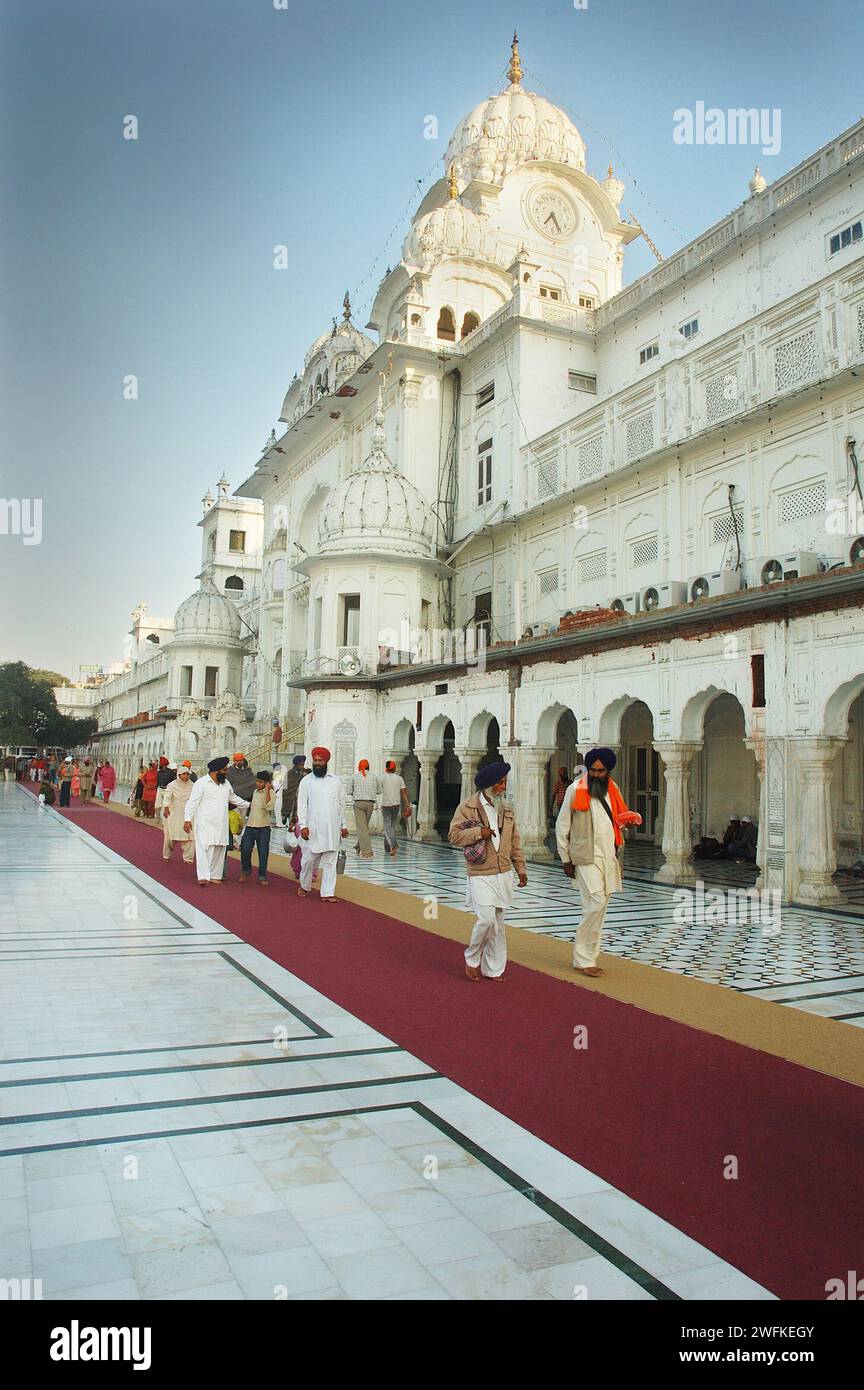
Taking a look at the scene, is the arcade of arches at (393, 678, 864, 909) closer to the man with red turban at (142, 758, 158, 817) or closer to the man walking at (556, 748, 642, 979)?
the man walking at (556, 748, 642, 979)

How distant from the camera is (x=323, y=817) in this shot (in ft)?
33.2

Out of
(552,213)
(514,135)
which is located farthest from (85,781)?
(514,135)

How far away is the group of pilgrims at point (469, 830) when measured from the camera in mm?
6742

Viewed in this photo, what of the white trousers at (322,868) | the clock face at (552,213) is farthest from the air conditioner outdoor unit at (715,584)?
the clock face at (552,213)

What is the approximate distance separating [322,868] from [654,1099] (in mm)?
6433

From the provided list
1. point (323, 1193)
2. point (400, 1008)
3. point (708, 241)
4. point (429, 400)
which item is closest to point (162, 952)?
point (400, 1008)

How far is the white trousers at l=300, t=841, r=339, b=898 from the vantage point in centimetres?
1020

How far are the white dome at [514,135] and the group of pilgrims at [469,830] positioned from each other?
74.7 feet

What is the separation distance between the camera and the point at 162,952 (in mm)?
7359

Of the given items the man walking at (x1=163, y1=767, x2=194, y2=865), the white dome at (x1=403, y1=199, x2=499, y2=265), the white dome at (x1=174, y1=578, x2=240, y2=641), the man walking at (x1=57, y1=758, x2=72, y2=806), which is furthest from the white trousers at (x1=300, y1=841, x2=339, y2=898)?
the white dome at (x1=174, y1=578, x2=240, y2=641)

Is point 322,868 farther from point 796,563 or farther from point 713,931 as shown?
point 796,563
